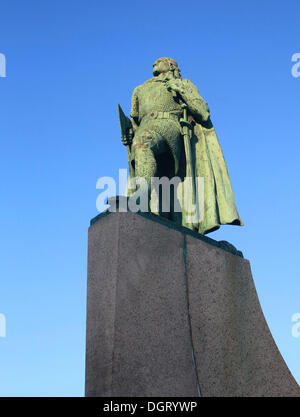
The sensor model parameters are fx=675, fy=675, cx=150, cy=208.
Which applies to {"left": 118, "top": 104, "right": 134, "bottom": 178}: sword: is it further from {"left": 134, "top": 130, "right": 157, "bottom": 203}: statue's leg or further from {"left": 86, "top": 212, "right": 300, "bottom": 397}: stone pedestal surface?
{"left": 86, "top": 212, "right": 300, "bottom": 397}: stone pedestal surface

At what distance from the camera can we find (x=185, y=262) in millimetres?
8086

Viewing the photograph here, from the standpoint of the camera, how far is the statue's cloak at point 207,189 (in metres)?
9.59

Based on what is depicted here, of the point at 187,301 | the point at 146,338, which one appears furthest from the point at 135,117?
the point at 146,338

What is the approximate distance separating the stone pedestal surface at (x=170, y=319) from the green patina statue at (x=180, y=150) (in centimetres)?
109

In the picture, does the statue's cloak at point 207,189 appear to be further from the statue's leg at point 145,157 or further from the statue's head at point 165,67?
the statue's head at point 165,67

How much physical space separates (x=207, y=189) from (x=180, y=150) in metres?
0.70

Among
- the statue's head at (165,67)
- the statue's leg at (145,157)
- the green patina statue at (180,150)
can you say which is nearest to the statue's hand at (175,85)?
the green patina statue at (180,150)

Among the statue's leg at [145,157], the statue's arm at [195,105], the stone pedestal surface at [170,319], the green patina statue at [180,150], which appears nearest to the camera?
the stone pedestal surface at [170,319]

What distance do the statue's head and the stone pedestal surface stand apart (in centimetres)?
343

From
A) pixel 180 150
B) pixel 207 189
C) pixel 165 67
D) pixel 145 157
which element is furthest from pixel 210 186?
pixel 165 67

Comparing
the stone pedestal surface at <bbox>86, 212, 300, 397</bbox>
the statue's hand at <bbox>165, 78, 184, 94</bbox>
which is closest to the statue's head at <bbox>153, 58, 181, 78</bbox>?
the statue's hand at <bbox>165, 78, 184, 94</bbox>

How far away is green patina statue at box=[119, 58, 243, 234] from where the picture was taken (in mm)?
9534

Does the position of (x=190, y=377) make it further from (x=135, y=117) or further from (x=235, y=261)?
(x=135, y=117)
